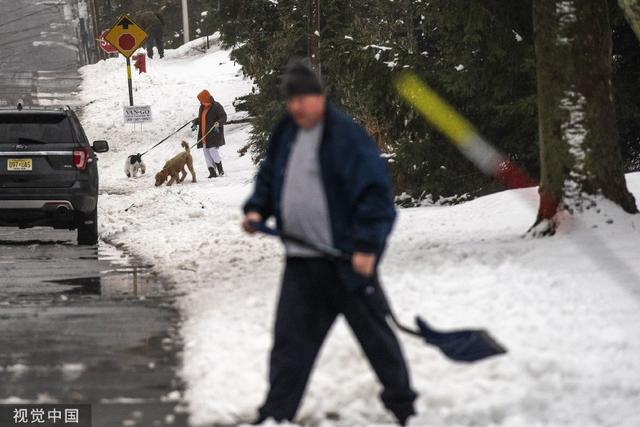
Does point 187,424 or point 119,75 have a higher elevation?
point 187,424

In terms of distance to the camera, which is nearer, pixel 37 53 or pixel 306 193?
pixel 306 193

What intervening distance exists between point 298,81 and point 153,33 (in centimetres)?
4845

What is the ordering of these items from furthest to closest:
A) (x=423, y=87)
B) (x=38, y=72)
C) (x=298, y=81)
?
(x=38, y=72) → (x=423, y=87) → (x=298, y=81)

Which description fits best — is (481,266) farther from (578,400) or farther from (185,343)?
(578,400)

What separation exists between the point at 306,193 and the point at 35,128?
411 inches

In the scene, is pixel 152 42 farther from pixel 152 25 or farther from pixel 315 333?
pixel 315 333

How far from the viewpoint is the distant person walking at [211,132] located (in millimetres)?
27922

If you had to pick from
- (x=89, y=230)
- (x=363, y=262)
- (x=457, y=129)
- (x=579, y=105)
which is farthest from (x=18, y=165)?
(x=363, y=262)

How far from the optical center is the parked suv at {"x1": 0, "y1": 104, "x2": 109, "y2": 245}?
15.9m

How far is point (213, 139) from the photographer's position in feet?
91.7

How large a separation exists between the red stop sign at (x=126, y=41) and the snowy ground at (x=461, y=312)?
37.7ft

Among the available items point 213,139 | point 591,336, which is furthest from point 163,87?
point 591,336

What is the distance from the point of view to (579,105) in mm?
12180

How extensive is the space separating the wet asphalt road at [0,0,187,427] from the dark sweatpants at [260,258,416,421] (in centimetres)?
76
